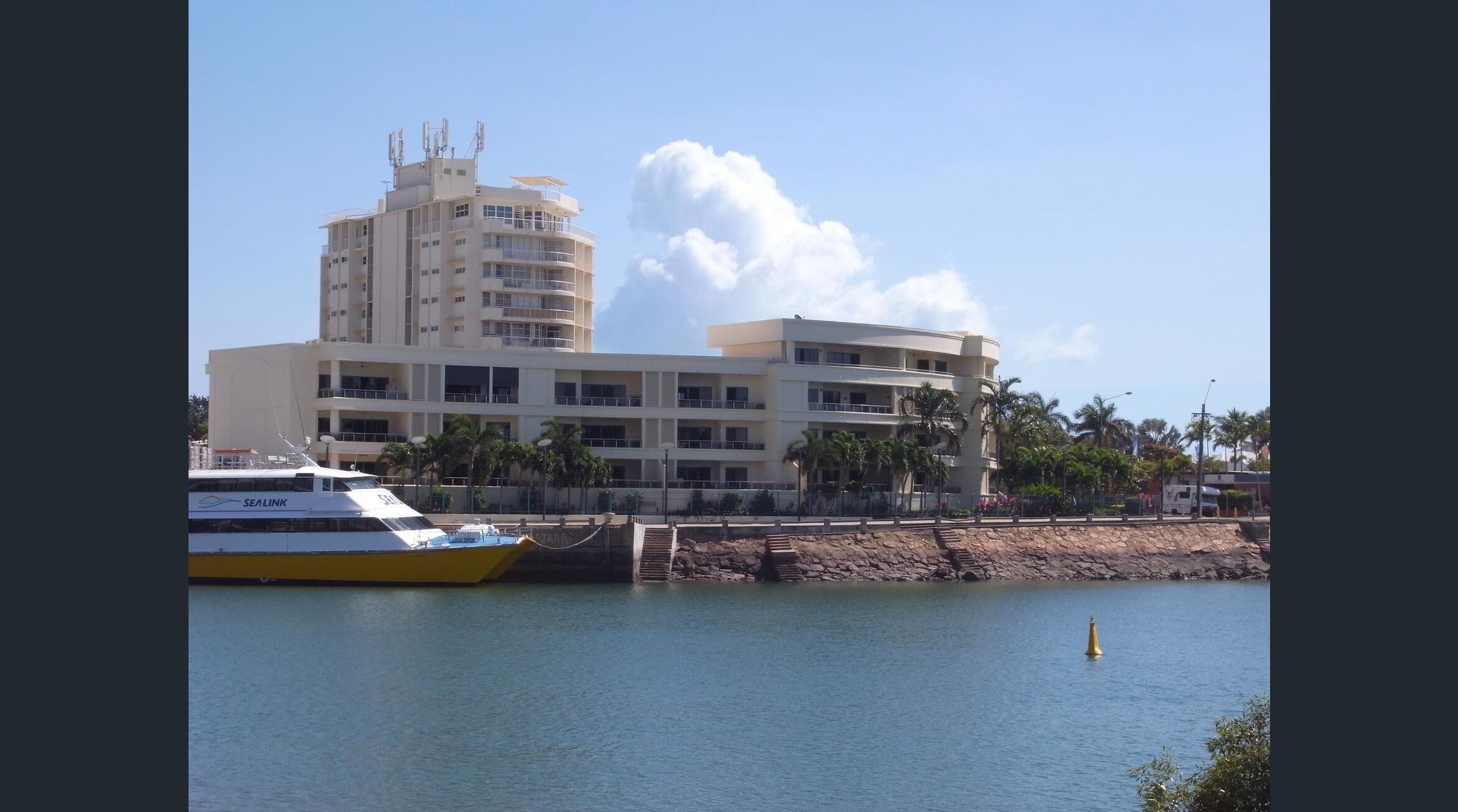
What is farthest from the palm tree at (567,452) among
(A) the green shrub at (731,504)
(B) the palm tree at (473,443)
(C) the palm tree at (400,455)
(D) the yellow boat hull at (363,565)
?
(D) the yellow boat hull at (363,565)

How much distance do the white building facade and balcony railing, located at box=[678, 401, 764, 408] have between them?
135mm

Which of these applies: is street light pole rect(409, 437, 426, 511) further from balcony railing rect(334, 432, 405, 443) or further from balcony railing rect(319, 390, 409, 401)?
balcony railing rect(319, 390, 409, 401)

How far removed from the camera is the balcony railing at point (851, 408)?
9138 centimetres

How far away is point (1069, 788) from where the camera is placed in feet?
93.4

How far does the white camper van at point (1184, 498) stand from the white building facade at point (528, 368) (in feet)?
49.1

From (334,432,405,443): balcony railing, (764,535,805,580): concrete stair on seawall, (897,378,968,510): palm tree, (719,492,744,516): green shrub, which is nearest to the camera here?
(764,535,805,580): concrete stair on seawall

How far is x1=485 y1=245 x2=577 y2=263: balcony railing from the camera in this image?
98.9 metres

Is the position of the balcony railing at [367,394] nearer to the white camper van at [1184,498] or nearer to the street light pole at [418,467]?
the street light pole at [418,467]

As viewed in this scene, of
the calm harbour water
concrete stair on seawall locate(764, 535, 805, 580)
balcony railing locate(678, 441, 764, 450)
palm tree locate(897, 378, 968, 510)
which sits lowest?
the calm harbour water

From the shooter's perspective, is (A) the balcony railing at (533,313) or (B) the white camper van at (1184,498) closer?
(A) the balcony railing at (533,313)

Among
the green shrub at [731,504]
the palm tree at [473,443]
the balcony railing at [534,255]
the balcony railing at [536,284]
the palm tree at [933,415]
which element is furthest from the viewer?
the balcony railing at [534,255]

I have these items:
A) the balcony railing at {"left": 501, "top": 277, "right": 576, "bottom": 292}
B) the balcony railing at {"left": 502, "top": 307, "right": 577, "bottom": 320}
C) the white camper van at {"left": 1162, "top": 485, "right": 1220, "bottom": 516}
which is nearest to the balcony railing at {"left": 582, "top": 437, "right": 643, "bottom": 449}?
the balcony railing at {"left": 502, "top": 307, "right": 577, "bottom": 320}
